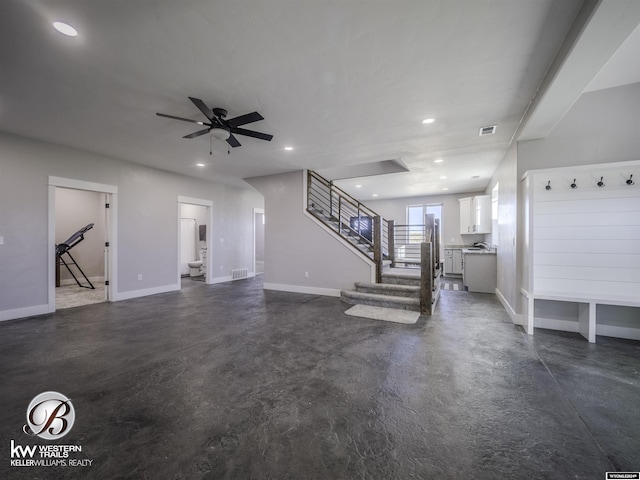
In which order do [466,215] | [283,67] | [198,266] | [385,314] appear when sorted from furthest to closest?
1. [198,266]
2. [466,215]
3. [385,314]
4. [283,67]

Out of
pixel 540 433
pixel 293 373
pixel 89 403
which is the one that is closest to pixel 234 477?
pixel 293 373

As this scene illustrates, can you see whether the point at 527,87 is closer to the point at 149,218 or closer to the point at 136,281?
the point at 149,218

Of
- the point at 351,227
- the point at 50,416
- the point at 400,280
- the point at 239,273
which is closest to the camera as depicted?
the point at 50,416

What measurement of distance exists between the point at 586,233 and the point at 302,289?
16.3 ft

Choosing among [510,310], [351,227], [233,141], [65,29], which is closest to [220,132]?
[233,141]

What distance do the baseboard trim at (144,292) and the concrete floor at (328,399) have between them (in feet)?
5.32

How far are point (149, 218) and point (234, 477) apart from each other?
237 inches

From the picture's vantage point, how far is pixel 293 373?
8.03 feet

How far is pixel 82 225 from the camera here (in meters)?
7.59

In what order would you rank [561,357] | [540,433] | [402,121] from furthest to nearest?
[402,121] → [561,357] → [540,433]

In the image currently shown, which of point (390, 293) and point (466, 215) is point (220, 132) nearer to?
point (390, 293)

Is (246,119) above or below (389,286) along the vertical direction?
above

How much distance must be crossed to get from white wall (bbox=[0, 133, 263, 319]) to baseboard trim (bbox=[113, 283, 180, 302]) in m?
0.02

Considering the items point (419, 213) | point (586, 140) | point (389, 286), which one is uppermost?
point (586, 140)
